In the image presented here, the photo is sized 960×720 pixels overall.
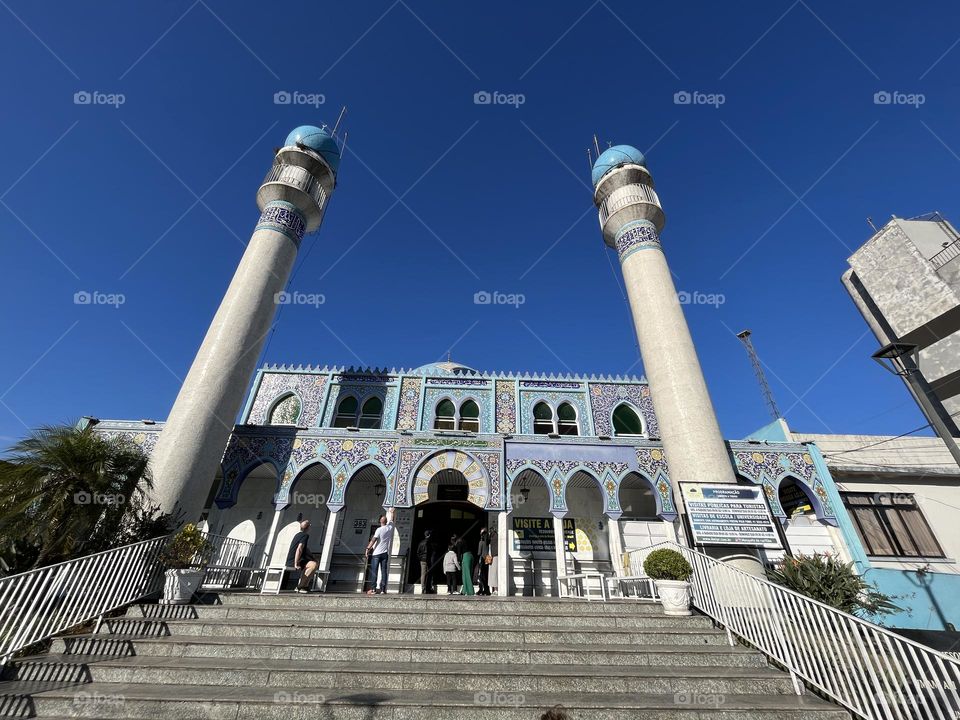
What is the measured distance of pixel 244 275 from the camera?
13953 mm

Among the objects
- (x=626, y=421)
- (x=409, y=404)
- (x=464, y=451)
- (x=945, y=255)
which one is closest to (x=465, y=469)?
(x=464, y=451)

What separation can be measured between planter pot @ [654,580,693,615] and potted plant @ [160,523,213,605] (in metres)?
7.70

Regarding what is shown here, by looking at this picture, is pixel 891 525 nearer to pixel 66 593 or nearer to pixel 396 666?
pixel 396 666

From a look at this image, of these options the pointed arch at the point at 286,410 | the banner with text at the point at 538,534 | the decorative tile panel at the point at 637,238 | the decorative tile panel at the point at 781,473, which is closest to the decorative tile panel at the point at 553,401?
the banner with text at the point at 538,534

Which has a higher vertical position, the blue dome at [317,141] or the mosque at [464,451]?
the blue dome at [317,141]

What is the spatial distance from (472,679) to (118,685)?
151 inches

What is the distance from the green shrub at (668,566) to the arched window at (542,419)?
6.55 metres

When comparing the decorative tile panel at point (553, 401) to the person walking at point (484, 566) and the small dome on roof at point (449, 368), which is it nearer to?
the small dome on roof at point (449, 368)

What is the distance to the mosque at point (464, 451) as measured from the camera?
11.6 metres

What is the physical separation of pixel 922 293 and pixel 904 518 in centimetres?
1553

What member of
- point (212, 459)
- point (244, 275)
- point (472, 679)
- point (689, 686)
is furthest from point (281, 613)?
point (244, 275)

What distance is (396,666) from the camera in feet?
16.6

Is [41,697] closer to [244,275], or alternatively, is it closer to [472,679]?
[472,679]

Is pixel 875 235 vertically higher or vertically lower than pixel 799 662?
higher
